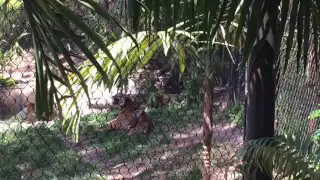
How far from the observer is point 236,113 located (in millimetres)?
3721

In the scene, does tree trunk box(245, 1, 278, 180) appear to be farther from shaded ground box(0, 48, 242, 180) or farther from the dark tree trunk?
shaded ground box(0, 48, 242, 180)

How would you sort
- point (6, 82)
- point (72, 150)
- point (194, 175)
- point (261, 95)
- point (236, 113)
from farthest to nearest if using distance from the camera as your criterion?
point (6, 82)
point (236, 113)
point (72, 150)
point (194, 175)
point (261, 95)

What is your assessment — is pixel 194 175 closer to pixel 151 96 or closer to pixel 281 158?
pixel 281 158

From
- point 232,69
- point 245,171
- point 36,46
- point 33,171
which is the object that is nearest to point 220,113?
point 232,69

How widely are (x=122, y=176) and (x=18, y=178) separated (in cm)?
67

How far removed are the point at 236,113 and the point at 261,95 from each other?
2653mm

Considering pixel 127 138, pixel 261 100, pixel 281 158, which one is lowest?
pixel 127 138

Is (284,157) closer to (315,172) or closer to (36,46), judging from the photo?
(315,172)

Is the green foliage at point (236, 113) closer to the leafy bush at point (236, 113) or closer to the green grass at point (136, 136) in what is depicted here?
the leafy bush at point (236, 113)

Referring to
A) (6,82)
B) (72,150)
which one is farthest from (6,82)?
(72,150)

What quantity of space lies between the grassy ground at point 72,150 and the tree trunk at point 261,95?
5.45 ft

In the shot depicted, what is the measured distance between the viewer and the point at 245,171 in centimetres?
119

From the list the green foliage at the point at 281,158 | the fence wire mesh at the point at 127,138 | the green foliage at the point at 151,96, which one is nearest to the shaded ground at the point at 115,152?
the fence wire mesh at the point at 127,138

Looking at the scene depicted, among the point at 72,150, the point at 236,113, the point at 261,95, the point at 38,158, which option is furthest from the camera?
the point at 236,113
